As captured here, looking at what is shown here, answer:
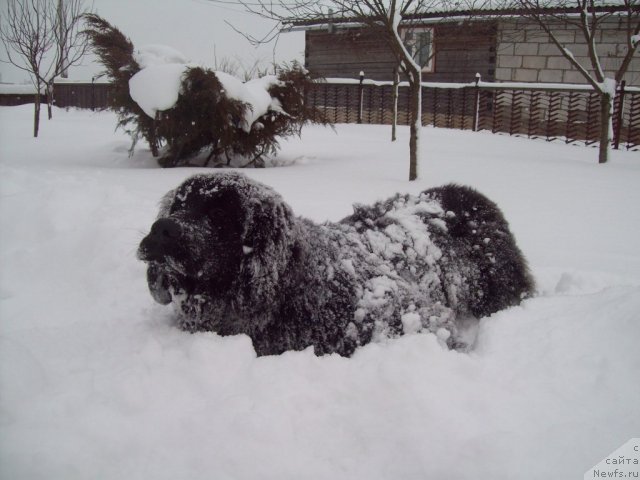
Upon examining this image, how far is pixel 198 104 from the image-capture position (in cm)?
721

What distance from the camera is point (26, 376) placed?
1.62m

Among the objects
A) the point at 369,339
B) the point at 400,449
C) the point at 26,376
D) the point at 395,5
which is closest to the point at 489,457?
the point at 400,449

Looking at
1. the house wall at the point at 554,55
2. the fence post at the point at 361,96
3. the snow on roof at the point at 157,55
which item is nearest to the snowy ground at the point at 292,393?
the snow on roof at the point at 157,55

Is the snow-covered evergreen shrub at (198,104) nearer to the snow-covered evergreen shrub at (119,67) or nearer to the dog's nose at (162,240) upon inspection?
the snow-covered evergreen shrub at (119,67)

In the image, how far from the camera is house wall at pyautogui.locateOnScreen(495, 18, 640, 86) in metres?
15.0

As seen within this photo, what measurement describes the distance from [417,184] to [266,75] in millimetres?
4178

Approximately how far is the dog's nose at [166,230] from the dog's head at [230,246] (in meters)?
0.07

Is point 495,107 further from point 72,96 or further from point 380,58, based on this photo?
point 72,96

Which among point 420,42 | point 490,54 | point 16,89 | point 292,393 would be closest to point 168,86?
point 420,42

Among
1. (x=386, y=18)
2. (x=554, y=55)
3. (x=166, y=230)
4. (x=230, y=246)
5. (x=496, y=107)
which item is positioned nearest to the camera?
(x=166, y=230)

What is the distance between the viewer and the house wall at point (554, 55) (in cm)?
1497

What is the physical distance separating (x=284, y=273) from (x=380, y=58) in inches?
722

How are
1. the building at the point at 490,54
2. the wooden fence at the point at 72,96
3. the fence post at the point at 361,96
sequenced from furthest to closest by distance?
the wooden fence at the point at 72,96, the fence post at the point at 361,96, the building at the point at 490,54

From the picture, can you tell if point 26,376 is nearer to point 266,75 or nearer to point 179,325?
point 179,325
